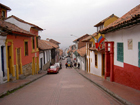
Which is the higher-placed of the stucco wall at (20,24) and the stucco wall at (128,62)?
the stucco wall at (20,24)

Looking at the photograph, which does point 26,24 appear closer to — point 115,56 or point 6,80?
point 6,80

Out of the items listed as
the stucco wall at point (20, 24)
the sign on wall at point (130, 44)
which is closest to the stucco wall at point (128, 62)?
the sign on wall at point (130, 44)

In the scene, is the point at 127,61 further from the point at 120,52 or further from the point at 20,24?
the point at 20,24

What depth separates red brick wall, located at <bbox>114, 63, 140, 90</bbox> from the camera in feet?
25.6

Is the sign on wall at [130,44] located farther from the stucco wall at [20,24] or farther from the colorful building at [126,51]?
the stucco wall at [20,24]

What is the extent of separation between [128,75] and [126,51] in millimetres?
1429

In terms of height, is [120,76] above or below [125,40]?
below

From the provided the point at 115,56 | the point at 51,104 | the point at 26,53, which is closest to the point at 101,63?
the point at 115,56

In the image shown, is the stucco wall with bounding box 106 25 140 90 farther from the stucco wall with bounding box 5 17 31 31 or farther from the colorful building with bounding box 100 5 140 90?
the stucco wall with bounding box 5 17 31 31

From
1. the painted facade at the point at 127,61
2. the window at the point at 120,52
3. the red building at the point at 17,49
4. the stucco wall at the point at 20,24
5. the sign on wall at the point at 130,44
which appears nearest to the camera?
the painted facade at the point at 127,61

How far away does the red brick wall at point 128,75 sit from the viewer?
25.6ft

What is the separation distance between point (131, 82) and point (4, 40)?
877cm

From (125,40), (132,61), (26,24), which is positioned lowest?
(132,61)

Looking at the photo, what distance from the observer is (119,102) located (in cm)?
643
